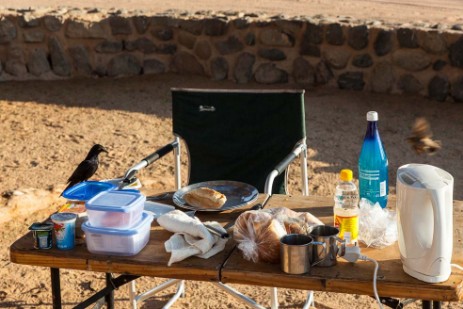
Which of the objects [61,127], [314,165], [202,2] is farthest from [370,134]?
[202,2]

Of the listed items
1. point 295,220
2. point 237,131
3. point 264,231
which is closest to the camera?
point 264,231

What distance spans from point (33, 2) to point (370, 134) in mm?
9767

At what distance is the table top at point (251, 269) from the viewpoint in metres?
2.13

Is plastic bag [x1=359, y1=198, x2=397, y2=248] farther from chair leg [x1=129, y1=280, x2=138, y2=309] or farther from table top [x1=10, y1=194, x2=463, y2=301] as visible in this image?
chair leg [x1=129, y1=280, x2=138, y2=309]

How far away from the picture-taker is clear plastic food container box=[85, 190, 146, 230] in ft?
7.61

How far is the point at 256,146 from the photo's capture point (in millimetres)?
3750

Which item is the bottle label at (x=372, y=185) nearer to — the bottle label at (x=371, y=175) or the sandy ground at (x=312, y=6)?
the bottle label at (x=371, y=175)

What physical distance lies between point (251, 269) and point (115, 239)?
426 mm

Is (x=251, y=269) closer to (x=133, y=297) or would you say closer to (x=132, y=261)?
(x=132, y=261)

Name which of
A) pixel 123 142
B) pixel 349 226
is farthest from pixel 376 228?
pixel 123 142

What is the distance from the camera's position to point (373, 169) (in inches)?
105

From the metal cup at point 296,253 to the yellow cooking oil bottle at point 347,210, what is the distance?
202mm

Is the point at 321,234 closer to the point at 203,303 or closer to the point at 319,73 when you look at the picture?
the point at 203,303

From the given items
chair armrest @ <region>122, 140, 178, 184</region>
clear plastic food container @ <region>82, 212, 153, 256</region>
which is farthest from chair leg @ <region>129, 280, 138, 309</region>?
clear plastic food container @ <region>82, 212, 153, 256</region>
